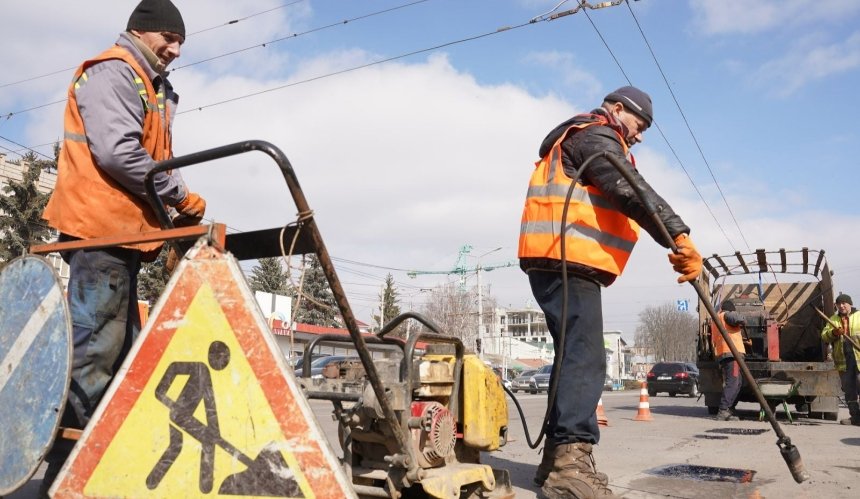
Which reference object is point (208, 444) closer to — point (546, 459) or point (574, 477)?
point (574, 477)

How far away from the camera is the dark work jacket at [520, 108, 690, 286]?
3.73 m

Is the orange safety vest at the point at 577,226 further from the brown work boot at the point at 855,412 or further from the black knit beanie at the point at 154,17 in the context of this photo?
the brown work boot at the point at 855,412

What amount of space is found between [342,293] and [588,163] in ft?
6.23

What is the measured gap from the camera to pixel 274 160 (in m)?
2.20

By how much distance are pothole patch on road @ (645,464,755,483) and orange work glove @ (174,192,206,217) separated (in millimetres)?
3343

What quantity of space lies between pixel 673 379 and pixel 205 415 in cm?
2890

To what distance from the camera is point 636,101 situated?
4.32 m

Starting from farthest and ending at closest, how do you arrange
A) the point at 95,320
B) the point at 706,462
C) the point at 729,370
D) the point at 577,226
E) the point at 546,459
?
the point at 729,370, the point at 706,462, the point at 546,459, the point at 577,226, the point at 95,320

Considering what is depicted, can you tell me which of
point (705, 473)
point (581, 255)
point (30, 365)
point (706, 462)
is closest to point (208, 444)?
point (30, 365)

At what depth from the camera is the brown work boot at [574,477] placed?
350 centimetres

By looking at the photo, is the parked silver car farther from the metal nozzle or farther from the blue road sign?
the blue road sign

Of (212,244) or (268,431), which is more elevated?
(212,244)

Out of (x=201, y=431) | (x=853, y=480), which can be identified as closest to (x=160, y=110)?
(x=201, y=431)

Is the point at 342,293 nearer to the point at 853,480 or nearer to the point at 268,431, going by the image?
the point at 268,431
